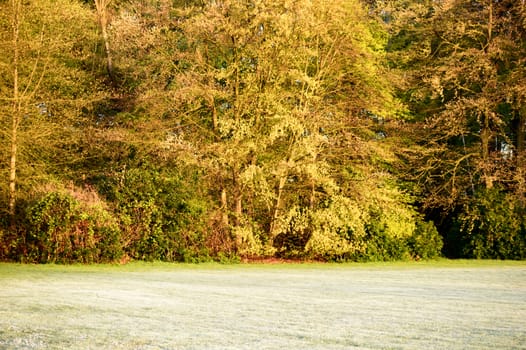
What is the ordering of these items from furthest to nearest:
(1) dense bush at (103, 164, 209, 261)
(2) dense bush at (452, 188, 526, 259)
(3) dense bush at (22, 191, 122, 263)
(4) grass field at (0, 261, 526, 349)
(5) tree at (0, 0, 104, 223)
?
(2) dense bush at (452, 188, 526, 259) → (5) tree at (0, 0, 104, 223) → (1) dense bush at (103, 164, 209, 261) → (3) dense bush at (22, 191, 122, 263) → (4) grass field at (0, 261, 526, 349)

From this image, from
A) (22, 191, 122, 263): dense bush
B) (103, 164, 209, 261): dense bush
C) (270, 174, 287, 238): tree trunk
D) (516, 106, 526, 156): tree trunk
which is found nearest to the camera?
(22, 191, 122, 263): dense bush

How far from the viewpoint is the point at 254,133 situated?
26.6 metres

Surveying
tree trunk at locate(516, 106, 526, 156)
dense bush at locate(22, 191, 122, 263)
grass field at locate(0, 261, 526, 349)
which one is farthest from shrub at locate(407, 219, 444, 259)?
dense bush at locate(22, 191, 122, 263)

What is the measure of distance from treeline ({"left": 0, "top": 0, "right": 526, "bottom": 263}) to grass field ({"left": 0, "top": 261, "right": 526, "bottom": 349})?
517 cm

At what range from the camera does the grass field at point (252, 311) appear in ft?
25.6

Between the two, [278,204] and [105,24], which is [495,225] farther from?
[105,24]

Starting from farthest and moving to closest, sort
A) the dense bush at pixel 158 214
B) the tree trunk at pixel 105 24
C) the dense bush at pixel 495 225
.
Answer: the tree trunk at pixel 105 24 → the dense bush at pixel 495 225 → the dense bush at pixel 158 214

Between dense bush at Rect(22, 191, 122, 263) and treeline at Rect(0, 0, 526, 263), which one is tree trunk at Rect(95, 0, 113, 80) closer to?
treeline at Rect(0, 0, 526, 263)

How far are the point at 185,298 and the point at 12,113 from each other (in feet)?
51.0

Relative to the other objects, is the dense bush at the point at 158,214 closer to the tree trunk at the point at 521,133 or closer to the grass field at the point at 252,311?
the grass field at the point at 252,311

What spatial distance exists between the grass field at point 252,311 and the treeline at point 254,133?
5.17 m

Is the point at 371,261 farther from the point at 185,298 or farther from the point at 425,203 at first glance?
the point at 185,298

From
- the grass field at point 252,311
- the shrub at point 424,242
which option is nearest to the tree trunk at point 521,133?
the shrub at point 424,242

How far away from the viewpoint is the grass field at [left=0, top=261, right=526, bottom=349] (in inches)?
307
